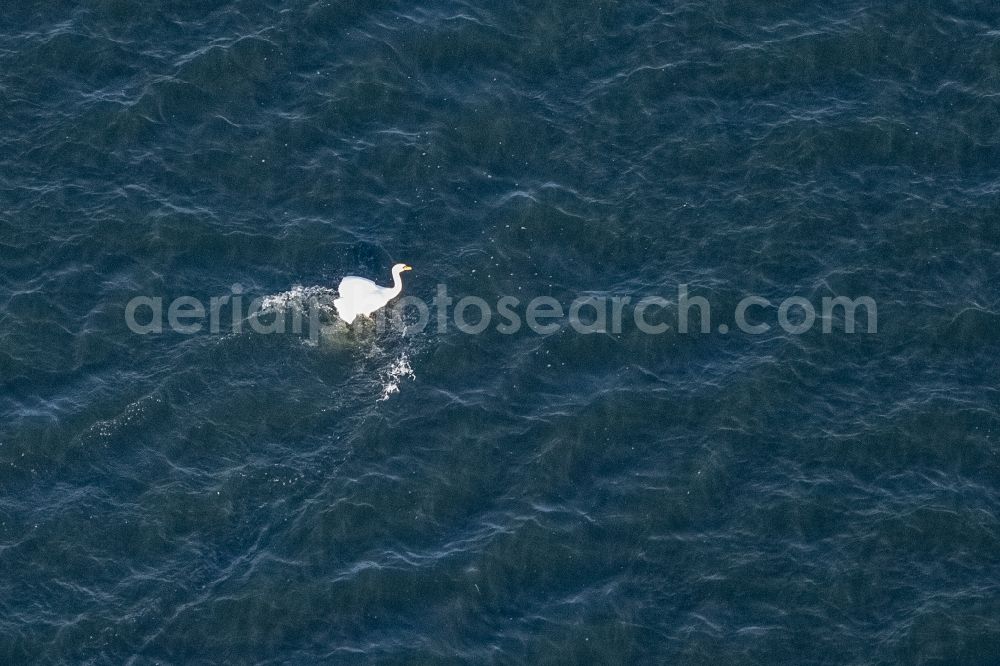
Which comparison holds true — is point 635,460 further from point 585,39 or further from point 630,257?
point 585,39

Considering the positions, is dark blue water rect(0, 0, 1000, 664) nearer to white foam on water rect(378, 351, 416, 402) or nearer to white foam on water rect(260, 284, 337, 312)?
white foam on water rect(378, 351, 416, 402)

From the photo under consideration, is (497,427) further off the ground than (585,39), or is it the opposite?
(585,39)

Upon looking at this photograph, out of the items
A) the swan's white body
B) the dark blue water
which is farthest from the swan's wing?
the dark blue water

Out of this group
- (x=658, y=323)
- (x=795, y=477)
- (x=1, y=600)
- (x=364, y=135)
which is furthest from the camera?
(x=364, y=135)

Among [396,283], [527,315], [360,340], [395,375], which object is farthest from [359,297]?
[527,315]

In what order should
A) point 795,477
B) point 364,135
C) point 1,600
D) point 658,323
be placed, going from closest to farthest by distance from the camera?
point 1,600 → point 795,477 → point 658,323 → point 364,135

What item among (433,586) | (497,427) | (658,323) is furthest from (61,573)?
(658,323)

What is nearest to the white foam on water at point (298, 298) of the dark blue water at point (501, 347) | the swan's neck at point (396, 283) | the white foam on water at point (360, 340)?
the white foam on water at point (360, 340)
